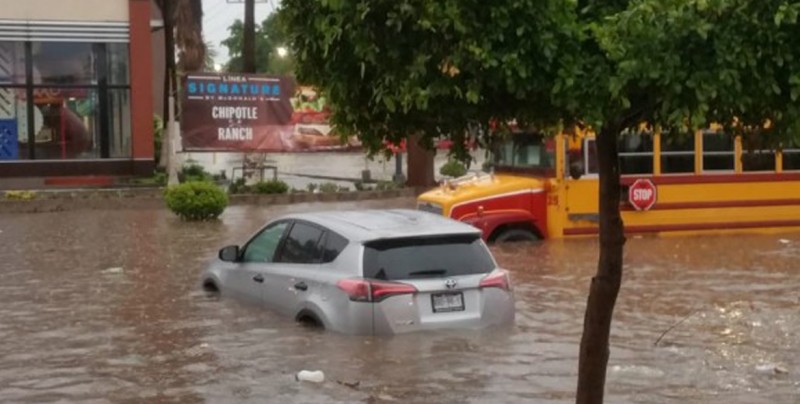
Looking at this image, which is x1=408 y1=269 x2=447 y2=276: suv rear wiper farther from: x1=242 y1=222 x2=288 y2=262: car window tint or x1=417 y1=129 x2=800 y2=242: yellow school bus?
x1=417 y1=129 x2=800 y2=242: yellow school bus

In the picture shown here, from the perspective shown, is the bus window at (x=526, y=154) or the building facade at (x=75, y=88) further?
the building facade at (x=75, y=88)

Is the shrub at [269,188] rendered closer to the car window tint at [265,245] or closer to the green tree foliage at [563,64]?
the car window tint at [265,245]

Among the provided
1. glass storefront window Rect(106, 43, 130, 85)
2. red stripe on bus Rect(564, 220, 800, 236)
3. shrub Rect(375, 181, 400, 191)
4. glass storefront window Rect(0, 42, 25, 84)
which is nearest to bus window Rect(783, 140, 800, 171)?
red stripe on bus Rect(564, 220, 800, 236)

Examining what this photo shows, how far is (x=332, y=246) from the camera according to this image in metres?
11.2

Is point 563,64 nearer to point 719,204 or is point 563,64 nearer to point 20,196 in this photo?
point 719,204

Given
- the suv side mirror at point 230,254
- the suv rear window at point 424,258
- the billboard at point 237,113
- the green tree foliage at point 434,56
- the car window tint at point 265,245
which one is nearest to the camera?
the green tree foliage at point 434,56

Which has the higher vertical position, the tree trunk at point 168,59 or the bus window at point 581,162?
the tree trunk at point 168,59

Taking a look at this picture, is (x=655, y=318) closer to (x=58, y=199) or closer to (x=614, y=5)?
(x=614, y=5)

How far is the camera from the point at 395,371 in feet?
33.2

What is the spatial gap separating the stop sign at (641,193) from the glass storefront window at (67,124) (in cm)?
1844

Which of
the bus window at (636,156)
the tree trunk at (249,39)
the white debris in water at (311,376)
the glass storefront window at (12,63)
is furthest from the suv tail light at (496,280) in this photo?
the tree trunk at (249,39)

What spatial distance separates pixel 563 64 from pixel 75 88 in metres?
30.1

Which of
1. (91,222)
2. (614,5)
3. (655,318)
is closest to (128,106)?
(91,222)

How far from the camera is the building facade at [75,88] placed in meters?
32.9
